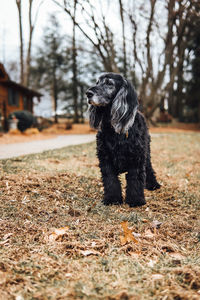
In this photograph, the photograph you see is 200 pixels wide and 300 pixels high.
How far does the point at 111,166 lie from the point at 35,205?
1.01 meters

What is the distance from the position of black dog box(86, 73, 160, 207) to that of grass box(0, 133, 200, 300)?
0.27 m

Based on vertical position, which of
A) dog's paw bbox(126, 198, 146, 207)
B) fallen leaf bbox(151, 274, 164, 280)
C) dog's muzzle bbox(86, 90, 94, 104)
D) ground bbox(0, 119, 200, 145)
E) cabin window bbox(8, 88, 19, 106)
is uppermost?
cabin window bbox(8, 88, 19, 106)

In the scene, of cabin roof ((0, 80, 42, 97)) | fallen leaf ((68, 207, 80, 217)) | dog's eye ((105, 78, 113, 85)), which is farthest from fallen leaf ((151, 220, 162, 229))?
cabin roof ((0, 80, 42, 97))

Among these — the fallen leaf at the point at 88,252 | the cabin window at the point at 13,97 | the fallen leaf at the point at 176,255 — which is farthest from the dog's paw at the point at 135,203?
the cabin window at the point at 13,97

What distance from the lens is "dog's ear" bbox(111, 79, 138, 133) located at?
3143mm

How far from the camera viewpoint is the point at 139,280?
1.89 m

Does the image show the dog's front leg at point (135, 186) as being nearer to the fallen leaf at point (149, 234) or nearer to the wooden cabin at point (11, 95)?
the fallen leaf at point (149, 234)

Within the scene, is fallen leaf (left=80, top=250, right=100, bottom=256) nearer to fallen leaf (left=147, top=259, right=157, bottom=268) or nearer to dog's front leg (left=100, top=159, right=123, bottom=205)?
fallen leaf (left=147, top=259, right=157, bottom=268)

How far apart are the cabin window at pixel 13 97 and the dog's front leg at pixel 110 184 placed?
768 inches

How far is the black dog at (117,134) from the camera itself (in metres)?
3.16

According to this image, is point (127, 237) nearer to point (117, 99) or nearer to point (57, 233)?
point (57, 233)

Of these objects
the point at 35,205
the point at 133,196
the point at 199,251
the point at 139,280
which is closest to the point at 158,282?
the point at 139,280

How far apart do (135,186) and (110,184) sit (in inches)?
12.0

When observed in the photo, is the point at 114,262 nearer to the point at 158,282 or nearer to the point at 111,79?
the point at 158,282
